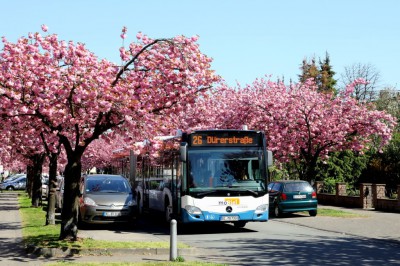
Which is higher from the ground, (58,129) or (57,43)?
(57,43)

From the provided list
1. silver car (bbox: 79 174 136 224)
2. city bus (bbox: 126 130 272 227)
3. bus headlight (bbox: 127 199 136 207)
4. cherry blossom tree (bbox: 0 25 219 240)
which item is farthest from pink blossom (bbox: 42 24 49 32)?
bus headlight (bbox: 127 199 136 207)

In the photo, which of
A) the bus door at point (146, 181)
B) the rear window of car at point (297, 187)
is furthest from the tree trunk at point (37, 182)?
the rear window of car at point (297, 187)

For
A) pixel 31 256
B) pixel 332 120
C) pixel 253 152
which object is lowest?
pixel 31 256

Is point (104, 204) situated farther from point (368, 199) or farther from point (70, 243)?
point (368, 199)

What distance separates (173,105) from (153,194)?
8.85 m

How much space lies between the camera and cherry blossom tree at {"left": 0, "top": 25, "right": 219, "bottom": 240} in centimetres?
1373

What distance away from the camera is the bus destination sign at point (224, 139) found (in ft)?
59.0

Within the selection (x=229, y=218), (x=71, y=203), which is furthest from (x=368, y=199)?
(x=71, y=203)

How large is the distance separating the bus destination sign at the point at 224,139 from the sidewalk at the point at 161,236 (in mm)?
3033

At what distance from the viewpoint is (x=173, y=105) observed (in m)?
14.9

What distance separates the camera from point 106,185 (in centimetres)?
2111

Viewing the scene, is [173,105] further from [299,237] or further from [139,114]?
[299,237]

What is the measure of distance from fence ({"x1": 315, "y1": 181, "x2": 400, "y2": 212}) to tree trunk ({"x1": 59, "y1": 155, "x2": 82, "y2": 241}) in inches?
741

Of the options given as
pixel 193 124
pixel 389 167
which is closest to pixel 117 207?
pixel 193 124
